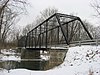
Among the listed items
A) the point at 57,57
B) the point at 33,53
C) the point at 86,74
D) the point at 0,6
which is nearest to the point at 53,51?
the point at 57,57

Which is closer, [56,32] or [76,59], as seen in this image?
[76,59]

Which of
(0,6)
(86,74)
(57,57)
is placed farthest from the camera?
(57,57)

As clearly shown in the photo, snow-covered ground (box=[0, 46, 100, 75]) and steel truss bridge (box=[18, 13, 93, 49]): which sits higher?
steel truss bridge (box=[18, 13, 93, 49])

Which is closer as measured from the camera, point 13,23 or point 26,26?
point 13,23

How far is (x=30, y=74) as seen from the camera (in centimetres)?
1722

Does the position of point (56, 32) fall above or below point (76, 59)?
above

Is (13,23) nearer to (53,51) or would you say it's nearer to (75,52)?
(53,51)

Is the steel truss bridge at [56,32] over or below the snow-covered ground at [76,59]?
over

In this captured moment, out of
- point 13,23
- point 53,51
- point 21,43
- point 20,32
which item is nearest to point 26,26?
point 20,32

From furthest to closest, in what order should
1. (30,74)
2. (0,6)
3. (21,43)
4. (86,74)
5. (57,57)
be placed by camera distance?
1. (21,43)
2. (57,57)
3. (0,6)
4. (30,74)
5. (86,74)

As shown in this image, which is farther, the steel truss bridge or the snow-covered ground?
the steel truss bridge

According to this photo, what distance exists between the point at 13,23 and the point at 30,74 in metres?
41.7

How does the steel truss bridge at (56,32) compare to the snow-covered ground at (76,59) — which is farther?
the steel truss bridge at (56,32)

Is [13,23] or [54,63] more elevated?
[13,23]
